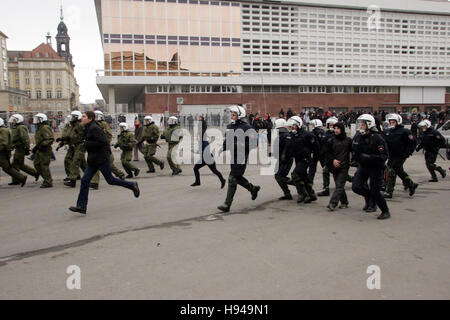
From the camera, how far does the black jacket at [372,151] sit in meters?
6.57

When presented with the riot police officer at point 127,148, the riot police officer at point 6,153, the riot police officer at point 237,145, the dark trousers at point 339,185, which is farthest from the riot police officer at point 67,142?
the dark trousers at point 339,185

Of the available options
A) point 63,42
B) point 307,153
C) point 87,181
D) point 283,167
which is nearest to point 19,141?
point 87,181

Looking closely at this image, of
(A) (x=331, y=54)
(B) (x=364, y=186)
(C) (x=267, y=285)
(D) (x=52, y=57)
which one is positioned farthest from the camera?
(D) (x=52, y=57)

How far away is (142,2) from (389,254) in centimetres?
4366

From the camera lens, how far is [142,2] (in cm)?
4275

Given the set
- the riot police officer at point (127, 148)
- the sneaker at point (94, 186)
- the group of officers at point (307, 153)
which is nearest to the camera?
the group of officers at point (307, 153)

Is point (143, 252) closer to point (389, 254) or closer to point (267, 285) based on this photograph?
point (267, 285)

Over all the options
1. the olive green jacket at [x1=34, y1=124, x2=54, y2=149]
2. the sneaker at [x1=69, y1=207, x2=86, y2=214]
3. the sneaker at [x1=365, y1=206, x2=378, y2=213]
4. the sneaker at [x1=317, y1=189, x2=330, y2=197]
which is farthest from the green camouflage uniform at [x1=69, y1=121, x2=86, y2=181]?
the sneaker at [x1=365, y1=206, x2=378, y2=213]

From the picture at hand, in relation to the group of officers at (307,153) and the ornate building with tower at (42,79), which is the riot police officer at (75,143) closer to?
the group of officers at (307,153)

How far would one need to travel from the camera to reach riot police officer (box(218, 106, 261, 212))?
23.7 ft

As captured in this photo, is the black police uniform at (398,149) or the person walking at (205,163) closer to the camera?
the black police uniform at (398,149)

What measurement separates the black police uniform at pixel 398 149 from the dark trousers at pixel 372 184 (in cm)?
181

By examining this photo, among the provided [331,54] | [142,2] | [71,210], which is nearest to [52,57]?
[142,2]

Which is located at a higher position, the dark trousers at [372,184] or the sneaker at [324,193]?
the dark trousers at [372,184]
